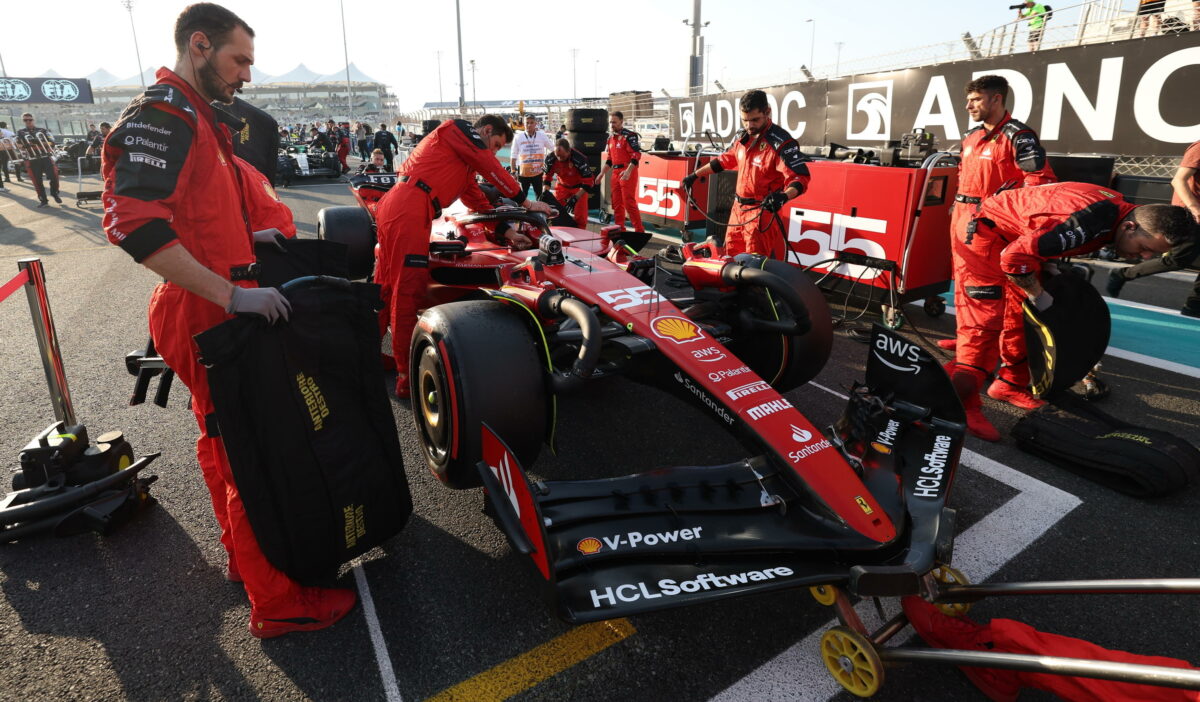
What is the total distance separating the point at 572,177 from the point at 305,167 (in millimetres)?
12119

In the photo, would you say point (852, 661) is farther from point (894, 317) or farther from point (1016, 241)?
point (894, 317)

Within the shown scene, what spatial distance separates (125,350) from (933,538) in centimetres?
551

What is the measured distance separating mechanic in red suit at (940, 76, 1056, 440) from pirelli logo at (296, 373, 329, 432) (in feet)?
10.8

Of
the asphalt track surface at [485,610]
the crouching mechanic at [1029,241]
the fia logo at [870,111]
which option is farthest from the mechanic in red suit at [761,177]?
the fia logo at [870,111]

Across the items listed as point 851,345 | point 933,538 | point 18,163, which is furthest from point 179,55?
point 18,163

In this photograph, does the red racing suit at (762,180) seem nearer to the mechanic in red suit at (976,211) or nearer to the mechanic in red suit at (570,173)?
the mechanic in red suit at (976,211)

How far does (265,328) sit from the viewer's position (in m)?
1.95

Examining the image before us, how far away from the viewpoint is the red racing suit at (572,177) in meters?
8.98

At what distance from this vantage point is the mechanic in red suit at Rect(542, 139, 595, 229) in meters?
8.99

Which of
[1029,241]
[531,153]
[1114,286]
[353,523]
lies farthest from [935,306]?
[531,153]

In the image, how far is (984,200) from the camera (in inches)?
148

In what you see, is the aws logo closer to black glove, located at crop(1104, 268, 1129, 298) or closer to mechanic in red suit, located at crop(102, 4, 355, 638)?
mechanic in red suit, located at crop(102, 4, 355, 638)

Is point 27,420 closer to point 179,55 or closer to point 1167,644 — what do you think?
point 179,55

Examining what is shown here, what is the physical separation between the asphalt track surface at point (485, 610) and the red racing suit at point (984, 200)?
0.76 metres
